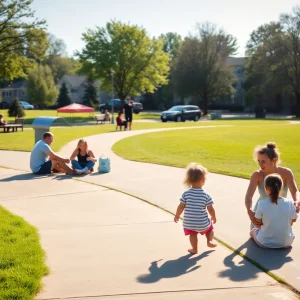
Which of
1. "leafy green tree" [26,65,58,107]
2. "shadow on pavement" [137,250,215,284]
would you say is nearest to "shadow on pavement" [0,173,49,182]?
"shadow on pavement" [137,250,215,284]

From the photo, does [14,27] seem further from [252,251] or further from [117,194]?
[252,251]

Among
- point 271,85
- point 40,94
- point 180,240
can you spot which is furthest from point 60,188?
point 40,94

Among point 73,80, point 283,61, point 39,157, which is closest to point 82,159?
point 39,157

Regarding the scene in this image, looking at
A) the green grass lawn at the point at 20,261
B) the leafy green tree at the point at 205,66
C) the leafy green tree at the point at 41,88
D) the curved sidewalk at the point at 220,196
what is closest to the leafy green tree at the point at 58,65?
the leafy green tree at the point at 41,88

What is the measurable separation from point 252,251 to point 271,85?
59.2 metres

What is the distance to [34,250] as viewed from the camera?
5309 mm

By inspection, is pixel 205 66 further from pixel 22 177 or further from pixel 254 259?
pixel 254 259

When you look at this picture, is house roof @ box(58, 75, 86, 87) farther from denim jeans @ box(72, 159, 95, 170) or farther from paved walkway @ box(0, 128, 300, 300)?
paved walkway @ box(0, 128, 300, 300)

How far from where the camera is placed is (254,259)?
5.09 metres

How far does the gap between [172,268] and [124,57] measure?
51.9m

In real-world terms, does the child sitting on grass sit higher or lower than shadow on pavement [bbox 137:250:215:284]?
higher

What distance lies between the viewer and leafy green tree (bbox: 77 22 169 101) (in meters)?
54.8

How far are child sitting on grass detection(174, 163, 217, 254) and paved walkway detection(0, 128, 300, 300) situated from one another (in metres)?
0.23

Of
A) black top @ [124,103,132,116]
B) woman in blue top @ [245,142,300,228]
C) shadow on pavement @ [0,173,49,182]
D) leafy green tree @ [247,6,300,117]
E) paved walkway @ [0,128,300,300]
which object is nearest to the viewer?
paved walkway @ [0,128,300,300]
